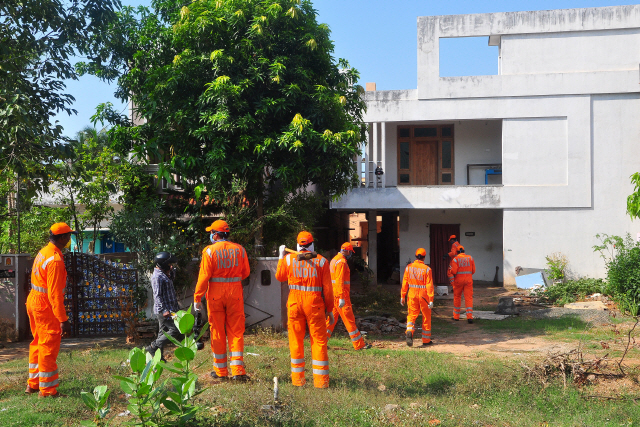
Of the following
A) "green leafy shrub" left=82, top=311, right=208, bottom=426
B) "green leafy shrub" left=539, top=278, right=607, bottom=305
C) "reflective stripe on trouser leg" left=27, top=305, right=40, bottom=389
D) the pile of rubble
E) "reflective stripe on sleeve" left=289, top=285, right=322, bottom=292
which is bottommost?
the pile of rubble

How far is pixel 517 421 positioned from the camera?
5117mm

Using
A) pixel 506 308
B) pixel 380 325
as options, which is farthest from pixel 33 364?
pixel 506 308

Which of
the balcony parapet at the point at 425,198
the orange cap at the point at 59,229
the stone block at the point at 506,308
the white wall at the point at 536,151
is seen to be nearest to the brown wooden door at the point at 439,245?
the balcony parapet at the point at 425,198

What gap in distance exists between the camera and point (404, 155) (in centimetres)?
1983

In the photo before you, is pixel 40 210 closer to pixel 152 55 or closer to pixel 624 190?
pixel 152 55

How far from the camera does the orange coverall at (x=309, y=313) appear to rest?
6199 mm

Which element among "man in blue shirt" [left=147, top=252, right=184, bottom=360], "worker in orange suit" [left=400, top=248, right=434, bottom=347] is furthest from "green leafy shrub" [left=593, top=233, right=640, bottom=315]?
"man in blue shirt" [left=147, top=252, right=184, bottom=360]

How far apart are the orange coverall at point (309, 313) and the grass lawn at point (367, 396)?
10.3 inches

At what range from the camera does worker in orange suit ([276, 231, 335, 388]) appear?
6199 millimetres

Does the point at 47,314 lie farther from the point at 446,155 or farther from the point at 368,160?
the point at 446,155

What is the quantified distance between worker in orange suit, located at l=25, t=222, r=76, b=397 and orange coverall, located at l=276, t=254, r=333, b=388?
2.59 meters

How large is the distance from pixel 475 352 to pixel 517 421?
3.80m

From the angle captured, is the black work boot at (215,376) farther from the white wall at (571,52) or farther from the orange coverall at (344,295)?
the white wall at (571,52)

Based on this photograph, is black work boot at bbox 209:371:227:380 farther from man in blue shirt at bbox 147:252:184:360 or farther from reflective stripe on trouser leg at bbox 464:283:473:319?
reflective stripe on trouser leg at bbox 464:283:473:319
